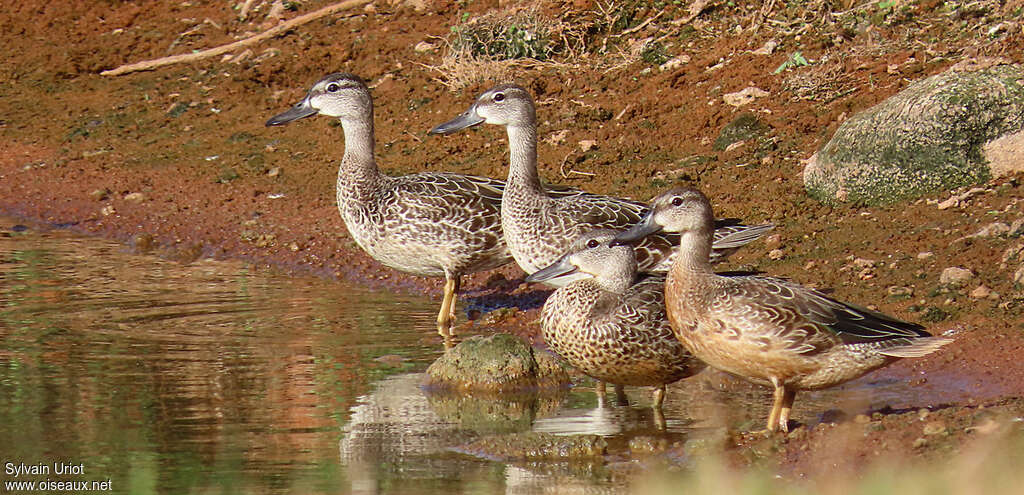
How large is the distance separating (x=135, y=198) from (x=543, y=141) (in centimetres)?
366

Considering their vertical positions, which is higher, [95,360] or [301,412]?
[95,360]

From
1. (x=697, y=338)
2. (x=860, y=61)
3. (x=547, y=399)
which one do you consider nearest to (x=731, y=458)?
(x=697, y=338)

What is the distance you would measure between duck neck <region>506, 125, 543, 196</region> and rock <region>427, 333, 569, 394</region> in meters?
1.39

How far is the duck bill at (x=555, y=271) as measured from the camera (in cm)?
873

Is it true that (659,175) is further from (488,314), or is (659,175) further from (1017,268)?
(1017,268)

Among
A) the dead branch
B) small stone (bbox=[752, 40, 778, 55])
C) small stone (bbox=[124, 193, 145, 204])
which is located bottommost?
small stone (bbox=[124, 193, 145, 204])

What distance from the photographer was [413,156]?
13.7 metres

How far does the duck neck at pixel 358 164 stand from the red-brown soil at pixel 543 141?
3.63 feet

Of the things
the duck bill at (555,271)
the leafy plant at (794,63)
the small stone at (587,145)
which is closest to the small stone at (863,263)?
the duck bill at (555,271)

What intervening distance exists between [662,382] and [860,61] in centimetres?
595

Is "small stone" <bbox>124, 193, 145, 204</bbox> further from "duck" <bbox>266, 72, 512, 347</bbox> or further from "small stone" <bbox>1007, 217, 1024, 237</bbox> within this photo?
"small stone" <bbox>1007, 217, 1024, 237</bbox>

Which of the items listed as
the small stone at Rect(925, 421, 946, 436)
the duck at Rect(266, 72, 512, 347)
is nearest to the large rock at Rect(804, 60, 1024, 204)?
the duck at Rect(266, 72, 512, 347)

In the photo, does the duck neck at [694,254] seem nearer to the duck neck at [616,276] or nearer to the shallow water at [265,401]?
the duck neck at [616,276]

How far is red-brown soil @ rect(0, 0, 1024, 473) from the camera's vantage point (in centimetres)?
995
